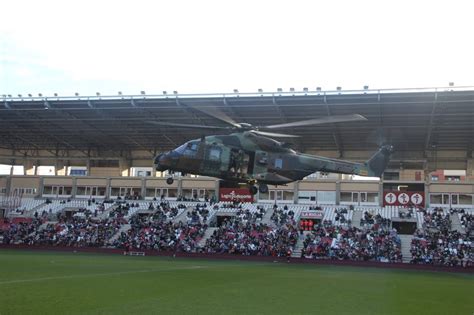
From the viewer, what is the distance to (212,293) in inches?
823

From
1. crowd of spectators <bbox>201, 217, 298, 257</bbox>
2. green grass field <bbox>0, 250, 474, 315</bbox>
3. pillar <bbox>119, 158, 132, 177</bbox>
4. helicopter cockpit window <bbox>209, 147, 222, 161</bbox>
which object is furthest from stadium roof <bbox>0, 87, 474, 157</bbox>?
helicopter cockpit window <bbox>209, 147, 222, 161</bbox>

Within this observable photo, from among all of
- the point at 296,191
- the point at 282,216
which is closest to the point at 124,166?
the point at 296,191

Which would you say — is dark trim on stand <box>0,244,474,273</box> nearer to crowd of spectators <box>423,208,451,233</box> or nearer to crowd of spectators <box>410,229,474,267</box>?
crowd of spectators <box>410,229,474,267</box>

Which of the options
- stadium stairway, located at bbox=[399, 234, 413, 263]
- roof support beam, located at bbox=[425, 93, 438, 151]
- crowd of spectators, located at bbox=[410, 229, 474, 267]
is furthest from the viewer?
roof support beam, located at bbox=[425, 93, 438, 151]

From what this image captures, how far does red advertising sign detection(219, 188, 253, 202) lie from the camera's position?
213 feet

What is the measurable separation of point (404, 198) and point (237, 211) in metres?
19.1

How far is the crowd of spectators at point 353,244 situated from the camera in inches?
1686

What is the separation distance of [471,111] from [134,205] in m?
38.9

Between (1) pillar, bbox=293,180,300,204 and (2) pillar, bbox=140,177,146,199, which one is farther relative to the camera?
(2) pillar, bbox=140,177,146,199

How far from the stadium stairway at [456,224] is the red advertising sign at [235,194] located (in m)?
22.7

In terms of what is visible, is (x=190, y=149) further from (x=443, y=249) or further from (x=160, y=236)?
(x=160, y=236)

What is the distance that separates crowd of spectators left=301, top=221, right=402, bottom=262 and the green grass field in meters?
12.7

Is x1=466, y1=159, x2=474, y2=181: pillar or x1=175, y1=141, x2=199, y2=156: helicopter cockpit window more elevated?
x1=466, y1=159, x2=474, y2=181: pillar

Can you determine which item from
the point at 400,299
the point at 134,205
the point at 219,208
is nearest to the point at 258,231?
the point at 219,208
